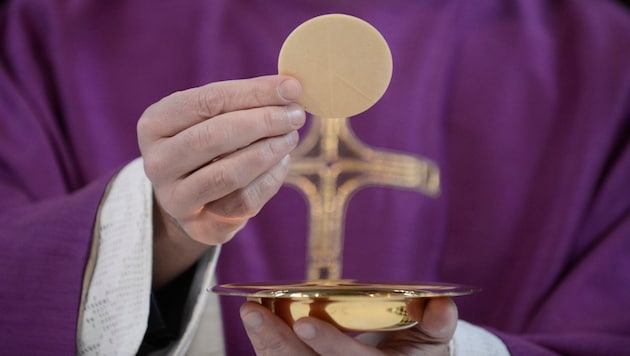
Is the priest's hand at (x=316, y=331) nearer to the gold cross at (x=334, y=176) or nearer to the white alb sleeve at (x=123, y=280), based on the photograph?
the white alb sleeve at (x=123, y=280)

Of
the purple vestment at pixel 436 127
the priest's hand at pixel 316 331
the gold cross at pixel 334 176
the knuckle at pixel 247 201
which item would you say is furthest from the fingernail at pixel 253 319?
the gold cross at pixel 334 176

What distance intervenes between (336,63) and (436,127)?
0.63 metres

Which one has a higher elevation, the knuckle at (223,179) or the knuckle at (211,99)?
the knuckle at (211,99)

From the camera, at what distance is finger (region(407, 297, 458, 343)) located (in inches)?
36.0

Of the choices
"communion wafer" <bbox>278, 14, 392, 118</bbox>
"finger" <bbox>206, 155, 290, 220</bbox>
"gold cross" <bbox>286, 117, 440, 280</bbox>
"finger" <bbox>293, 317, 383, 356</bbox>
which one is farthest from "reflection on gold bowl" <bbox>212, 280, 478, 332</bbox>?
"gold cross" <bbox>286, 117, 440, 280</bbox>

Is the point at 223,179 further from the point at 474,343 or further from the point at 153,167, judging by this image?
the point at 474,343

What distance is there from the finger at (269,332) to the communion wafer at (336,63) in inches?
9.3

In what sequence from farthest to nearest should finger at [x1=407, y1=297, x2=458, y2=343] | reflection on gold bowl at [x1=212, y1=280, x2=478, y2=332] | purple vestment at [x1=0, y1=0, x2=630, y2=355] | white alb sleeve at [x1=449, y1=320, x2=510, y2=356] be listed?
purple vestment at [x1=0, y1=0, x2=630, y2=355], white alb sleeve at [x1=449, y1=320, x2=510, y2=356], finger at [x1=407, y1=297, x2=458, y2=343], reflection on gold bowl at [x1=212, y1=280, x2=478, y2=332]

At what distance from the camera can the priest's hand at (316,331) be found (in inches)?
34.6

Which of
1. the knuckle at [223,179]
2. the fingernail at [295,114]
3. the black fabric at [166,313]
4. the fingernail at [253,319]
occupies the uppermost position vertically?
the fingernail at [295,114]

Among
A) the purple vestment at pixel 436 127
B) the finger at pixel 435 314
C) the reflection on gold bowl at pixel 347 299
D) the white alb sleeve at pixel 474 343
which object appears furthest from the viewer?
the purple vestment at pixel 436 127

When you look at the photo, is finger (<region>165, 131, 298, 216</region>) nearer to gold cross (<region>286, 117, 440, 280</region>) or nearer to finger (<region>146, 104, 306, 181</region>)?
finger (<region>146, 104, 306, 181</region>)

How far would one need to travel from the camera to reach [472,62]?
1639mm

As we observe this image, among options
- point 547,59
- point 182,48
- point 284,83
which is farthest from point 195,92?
point 547,59
